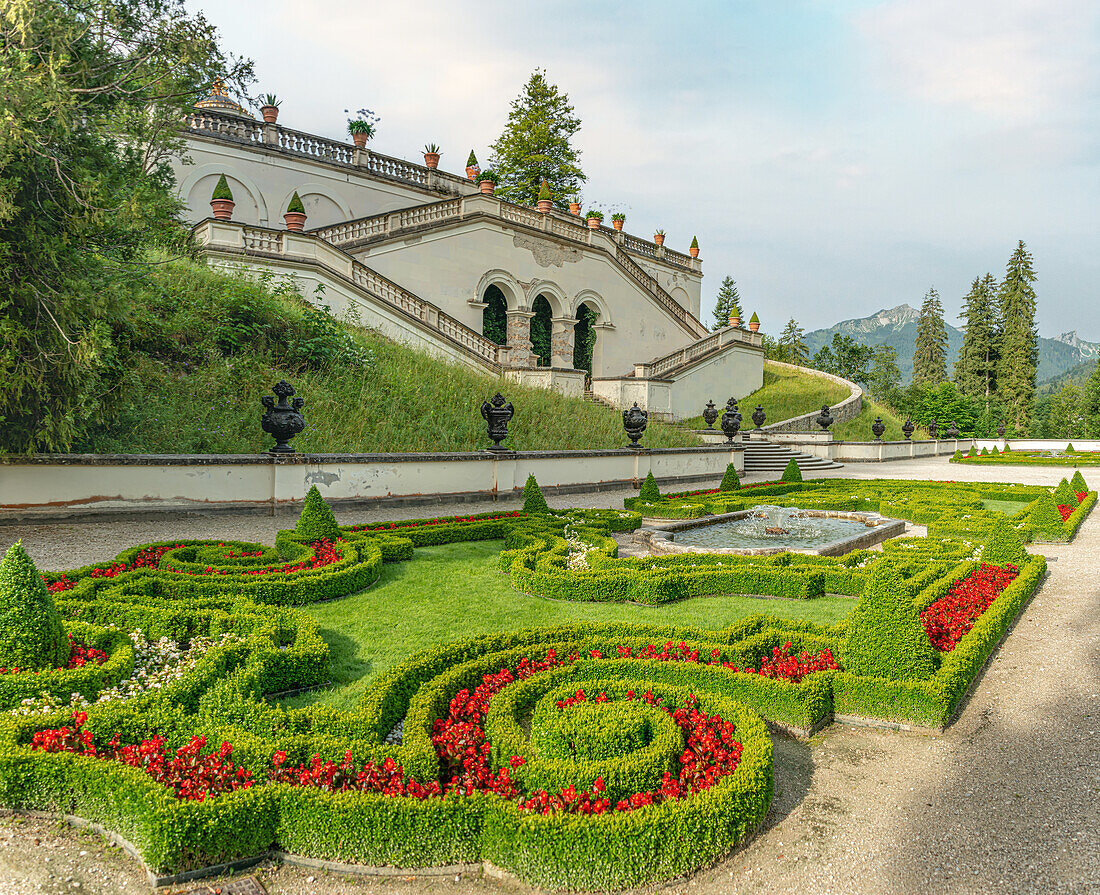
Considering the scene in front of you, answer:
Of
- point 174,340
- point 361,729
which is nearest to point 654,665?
point 361,729

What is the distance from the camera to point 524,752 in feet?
11.1

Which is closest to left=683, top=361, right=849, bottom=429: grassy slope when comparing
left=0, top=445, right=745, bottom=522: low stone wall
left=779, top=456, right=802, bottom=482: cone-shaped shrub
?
left=779, top=456, right=802, bottom=482: cone-shaped shrub

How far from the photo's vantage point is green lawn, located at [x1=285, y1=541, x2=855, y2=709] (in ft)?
16.8

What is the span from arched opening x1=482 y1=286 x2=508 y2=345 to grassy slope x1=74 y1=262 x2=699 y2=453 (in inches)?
385

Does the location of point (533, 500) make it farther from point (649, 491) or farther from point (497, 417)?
point (497, 417)

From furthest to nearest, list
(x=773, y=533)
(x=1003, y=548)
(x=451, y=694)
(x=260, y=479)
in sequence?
1. (x=260, y=479)
2. (x=773, y=533)
3. (x=1003, y=548)
4. (x=451, y=694)

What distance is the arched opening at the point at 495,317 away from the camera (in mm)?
28188

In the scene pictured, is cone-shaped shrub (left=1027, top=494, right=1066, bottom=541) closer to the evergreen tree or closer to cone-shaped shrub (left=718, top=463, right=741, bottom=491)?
cone-shaped shrub (left=718, top=463, right=741, bottom=491)

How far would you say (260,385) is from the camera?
47.5 feet

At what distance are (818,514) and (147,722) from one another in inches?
457

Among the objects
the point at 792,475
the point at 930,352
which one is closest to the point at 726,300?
the point at 930,352

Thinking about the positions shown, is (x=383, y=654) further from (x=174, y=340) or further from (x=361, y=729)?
(x=174, y=340)

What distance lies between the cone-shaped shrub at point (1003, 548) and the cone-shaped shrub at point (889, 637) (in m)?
4.40

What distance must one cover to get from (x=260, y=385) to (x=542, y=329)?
57.1 feet
